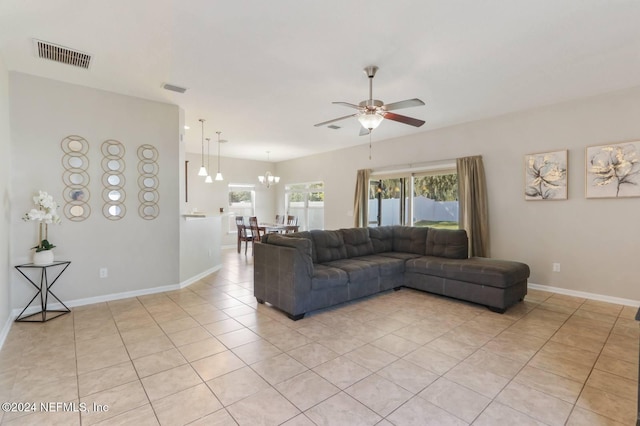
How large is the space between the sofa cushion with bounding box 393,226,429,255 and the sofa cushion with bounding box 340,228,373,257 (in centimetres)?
60

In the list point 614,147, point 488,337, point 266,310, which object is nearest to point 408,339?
point 488,337

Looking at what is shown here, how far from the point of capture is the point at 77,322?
10.5ft

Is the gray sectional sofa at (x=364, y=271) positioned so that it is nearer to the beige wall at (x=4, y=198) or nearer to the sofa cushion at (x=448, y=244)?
the sofa cushion at (x=448, y=244)

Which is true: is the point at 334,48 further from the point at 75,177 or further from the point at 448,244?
the point at 75,177

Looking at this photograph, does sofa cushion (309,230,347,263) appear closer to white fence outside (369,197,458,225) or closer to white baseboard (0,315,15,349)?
white fence outside (369,197,458,225)

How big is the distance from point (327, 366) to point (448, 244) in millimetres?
Result: 2965

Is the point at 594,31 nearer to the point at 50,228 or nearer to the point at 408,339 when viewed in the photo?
the point at 408,339

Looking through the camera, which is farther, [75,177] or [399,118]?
[75,177]

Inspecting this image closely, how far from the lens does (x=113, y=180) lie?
3967mm

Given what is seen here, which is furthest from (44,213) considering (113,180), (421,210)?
(421,210)

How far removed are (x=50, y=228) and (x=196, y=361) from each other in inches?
107

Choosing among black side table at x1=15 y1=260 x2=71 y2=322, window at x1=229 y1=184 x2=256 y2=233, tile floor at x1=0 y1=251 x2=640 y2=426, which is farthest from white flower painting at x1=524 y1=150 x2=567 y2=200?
window at x1=229 y1=184 x2=256 y2=233

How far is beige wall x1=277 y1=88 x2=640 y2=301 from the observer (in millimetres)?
3799

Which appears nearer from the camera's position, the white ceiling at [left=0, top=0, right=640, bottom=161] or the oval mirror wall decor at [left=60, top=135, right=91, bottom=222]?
the white ceiling at [left=0, top=0, right=640, bottom=161]
